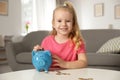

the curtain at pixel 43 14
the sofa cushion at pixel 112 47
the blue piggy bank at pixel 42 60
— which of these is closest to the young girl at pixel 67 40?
the blue piggy bank at pixel 42 60

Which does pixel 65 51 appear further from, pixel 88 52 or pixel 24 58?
pixel 88 52

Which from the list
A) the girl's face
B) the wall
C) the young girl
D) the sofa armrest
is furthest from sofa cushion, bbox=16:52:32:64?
the wall

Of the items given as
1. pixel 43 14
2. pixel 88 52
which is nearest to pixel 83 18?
pixel 43 14

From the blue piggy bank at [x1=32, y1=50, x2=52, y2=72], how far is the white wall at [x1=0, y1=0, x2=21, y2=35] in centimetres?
335

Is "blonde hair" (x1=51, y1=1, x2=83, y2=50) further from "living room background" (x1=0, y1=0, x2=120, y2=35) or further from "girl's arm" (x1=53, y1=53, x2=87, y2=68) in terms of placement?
"living room background" (x1=0, y1=0, x2=120, y2=35)

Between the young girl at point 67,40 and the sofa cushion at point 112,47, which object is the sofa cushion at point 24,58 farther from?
the young girl at point 67,40

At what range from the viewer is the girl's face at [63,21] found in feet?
3.67

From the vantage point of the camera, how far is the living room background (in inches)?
170

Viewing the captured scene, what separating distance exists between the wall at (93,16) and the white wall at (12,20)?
1.56 meters

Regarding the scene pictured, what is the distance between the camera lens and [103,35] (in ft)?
10.4

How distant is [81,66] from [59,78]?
0.31 meters

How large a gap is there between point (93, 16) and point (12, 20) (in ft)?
6.12

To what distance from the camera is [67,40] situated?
1196 millimetres

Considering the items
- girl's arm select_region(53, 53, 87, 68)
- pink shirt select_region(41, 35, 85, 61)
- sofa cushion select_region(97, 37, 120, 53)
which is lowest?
sofa cushion select_region(97, 37, 120, 53)
